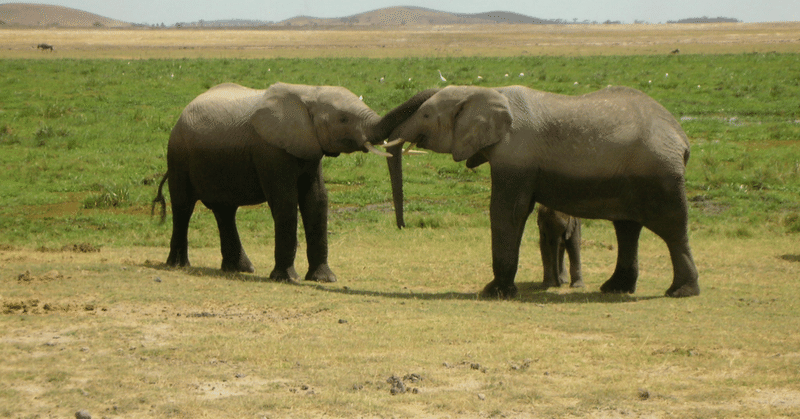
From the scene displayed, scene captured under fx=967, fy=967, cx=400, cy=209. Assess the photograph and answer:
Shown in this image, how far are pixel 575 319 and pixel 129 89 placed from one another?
23.8 m

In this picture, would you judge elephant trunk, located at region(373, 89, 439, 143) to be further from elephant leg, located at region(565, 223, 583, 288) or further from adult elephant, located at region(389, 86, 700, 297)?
elephant leg, located at region(565, 223, 583, 288)

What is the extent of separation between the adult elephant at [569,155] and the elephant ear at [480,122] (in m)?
0.01

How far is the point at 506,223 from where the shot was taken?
10.8 metres

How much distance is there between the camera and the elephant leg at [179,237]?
1255 centimetres

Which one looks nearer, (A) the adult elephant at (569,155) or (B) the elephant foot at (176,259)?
(A) the adult elephant at (569,155)

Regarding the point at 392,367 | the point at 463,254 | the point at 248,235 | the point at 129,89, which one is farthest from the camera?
the point at 129,89

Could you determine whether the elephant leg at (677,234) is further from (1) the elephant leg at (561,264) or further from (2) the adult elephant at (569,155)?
(1) the elephant leg at (561,264)

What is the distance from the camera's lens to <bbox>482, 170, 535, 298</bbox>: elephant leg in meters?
10.7

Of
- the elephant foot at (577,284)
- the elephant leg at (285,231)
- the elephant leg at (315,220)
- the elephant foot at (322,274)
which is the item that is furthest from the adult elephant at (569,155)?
the elephant foot at (322,274)

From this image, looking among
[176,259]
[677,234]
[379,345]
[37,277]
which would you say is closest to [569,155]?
[677,234]

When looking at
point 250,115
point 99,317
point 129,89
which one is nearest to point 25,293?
point 99,317

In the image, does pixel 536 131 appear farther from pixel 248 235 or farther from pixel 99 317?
pixel 248 235

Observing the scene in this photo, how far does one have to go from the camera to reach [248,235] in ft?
50.4

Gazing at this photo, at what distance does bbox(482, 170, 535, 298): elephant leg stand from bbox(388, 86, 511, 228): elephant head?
0.45 meters
